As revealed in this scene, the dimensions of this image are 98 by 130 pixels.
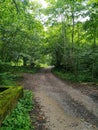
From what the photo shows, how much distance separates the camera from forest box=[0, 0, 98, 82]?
9.52 meters

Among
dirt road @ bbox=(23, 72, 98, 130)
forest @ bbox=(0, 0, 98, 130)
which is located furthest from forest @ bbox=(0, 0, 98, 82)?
dirt road @ bbox=(23, 72, 98, 130)

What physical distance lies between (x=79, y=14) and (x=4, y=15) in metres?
8.39

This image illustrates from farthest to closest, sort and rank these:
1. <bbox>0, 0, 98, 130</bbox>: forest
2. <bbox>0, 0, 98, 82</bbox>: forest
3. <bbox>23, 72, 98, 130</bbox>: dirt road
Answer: <bbox>0, 0, 98, 82</bbox>: forest → <bbox>0, 0, 98, 130</bbox>: forest → <bbox>23, 72, 98, 130</bbox>: dirt road

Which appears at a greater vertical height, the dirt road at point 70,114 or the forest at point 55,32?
the forest at point 55,32

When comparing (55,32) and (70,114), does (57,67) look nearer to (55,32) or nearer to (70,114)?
(55,32)

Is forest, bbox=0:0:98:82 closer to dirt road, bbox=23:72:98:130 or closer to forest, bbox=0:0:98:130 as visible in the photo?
forest, bbox=0:0:98:130

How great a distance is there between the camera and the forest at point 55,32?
375 inches

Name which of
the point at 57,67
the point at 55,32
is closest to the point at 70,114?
the point at 55,32

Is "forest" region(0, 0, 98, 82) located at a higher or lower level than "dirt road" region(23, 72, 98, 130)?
higher

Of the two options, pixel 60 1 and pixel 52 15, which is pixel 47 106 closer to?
pixel 60 1

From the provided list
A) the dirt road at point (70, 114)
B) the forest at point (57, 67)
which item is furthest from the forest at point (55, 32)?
the dirt road at point (70, 114)

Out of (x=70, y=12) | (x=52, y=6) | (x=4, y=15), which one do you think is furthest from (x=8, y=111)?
(x=52, y=6)

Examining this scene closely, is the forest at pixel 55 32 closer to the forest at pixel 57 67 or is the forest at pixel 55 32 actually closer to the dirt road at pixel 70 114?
the forest at pixel 57 67

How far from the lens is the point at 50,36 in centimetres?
2662
